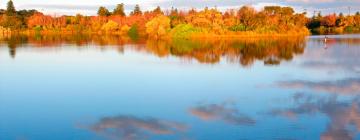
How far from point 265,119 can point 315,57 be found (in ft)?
50.5

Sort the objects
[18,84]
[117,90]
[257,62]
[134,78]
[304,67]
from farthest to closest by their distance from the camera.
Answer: [257,62]
[304,67]
[134,78]
[18,84]
[117,90]

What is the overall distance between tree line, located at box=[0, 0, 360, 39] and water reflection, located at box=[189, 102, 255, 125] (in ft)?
117

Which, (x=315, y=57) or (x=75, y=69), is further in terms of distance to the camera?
(x=315, y=57)

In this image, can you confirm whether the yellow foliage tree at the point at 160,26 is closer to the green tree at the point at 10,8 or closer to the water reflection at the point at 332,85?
the green tree at the point at 10,8

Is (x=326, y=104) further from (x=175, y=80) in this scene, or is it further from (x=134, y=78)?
(x=134, y=78)

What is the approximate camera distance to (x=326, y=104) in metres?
11.7

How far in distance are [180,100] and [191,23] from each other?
36.6 metres

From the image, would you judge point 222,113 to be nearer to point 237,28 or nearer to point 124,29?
point 237,28

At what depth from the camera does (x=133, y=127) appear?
9.31 meters

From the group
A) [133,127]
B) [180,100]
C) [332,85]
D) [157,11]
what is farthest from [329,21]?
[133,127]

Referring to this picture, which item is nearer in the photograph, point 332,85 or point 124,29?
point 332,85

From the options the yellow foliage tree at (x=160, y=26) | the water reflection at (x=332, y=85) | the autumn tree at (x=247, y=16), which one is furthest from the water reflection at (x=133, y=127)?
the autumn tree at (x=247, y=16)

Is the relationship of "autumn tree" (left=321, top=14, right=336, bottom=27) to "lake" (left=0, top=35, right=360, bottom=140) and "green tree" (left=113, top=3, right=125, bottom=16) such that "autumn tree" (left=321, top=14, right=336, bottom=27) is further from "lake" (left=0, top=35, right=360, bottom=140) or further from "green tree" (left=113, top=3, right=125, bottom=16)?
"lake" (left=0, top=35, right=360, bottom=140)

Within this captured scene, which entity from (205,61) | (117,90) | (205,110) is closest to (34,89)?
(117,90)
